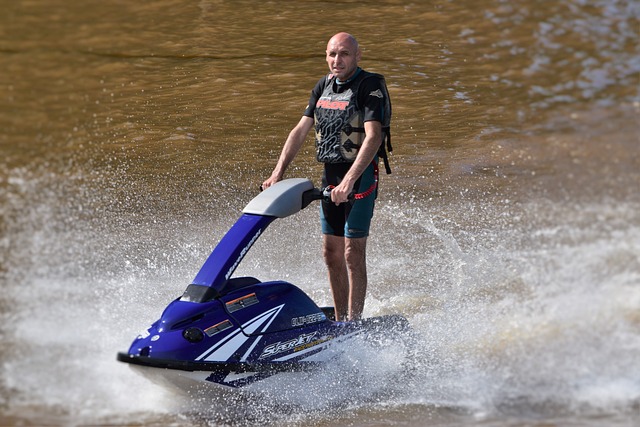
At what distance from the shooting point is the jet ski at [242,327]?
4621 mm

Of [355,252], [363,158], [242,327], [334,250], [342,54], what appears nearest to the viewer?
[242,327]

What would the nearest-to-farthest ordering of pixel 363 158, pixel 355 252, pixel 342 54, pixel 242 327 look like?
pixel 242 327 < pixel 363 158 < pixel 342 54 < pixel 355 252

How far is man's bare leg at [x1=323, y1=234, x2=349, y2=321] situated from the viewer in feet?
19.0

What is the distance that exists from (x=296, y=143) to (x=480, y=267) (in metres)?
2.59

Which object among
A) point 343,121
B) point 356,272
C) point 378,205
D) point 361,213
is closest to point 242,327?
point 356,272

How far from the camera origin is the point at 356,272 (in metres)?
5.69

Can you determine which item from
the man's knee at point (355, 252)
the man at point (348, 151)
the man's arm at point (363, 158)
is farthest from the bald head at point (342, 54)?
the man's knee at point (355, 252)

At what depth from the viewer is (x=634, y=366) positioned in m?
5.18

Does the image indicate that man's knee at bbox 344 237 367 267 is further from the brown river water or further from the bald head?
the bald head

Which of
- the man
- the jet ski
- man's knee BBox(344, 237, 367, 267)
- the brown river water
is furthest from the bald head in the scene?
the brown river water

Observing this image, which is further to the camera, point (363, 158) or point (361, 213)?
point (361, 213)

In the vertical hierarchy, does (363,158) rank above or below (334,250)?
above

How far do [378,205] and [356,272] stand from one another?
4374 millimetres

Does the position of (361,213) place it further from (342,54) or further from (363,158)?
(342,54)
